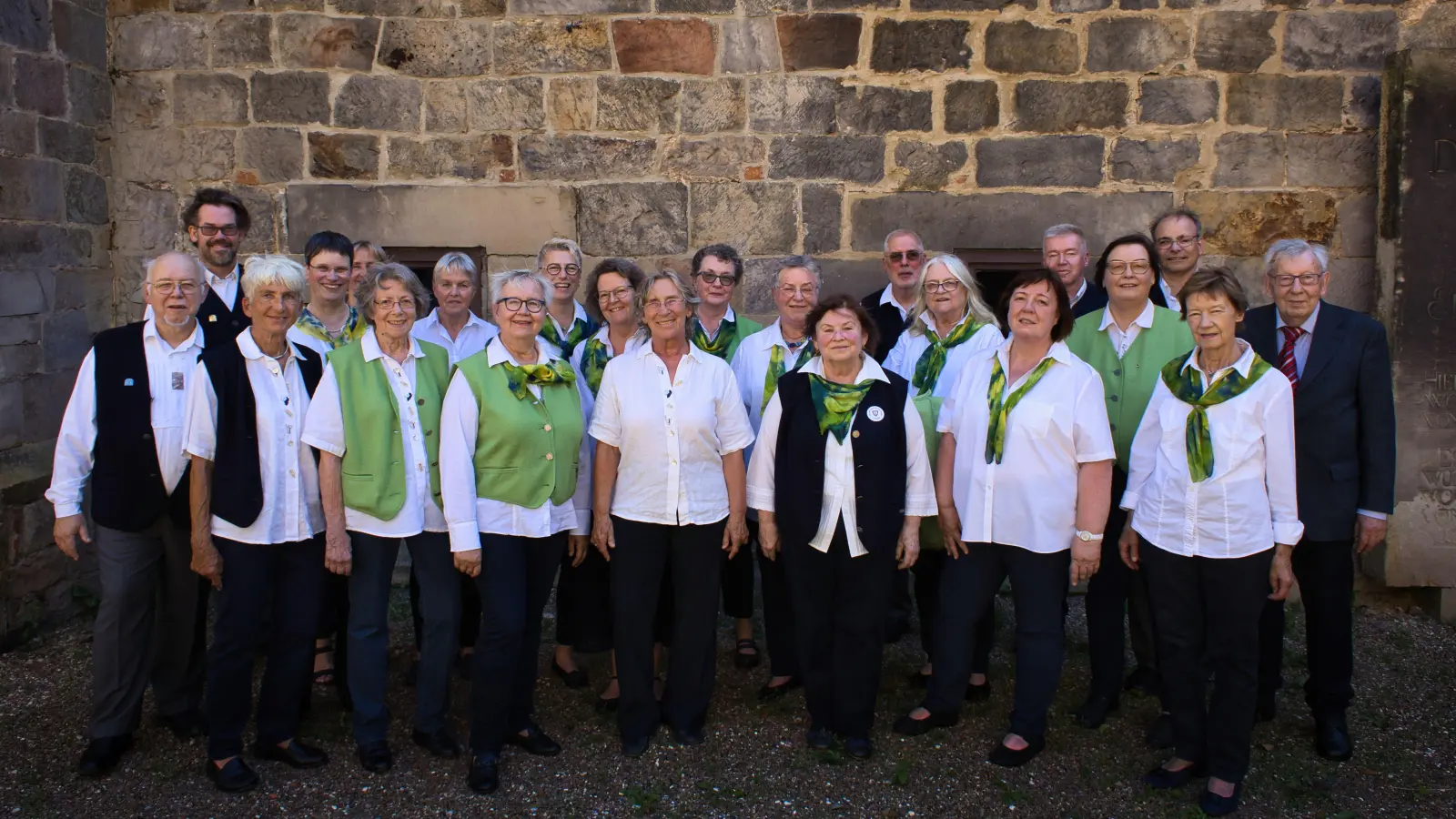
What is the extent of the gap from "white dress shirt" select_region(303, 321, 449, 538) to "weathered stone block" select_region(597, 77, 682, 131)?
242cm

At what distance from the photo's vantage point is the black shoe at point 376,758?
3.57m

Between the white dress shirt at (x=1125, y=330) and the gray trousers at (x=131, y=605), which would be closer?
the gray trousers at (x=131, y=605)

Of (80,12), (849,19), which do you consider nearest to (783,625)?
(849,19)

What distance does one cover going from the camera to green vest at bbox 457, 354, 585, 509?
135 inches

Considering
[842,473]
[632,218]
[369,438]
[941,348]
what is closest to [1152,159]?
[941,348]

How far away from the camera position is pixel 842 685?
146 inches

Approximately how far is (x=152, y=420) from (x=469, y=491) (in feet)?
3.81

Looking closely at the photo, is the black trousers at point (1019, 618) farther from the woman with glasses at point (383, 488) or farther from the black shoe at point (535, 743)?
the woman with glasses at point (383, 488)

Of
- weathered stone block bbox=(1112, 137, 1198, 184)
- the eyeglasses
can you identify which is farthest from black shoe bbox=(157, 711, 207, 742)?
weathered stone block bbox=(1112, 137, 1198, 184)

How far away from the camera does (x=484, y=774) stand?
348cm

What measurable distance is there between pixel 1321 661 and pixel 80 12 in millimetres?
6407

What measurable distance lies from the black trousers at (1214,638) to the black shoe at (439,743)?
2503 mm

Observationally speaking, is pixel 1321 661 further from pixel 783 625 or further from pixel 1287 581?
pixel 783 625


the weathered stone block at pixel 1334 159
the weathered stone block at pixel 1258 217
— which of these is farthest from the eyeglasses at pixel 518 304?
the weathered stone block at pixel 1334 159
